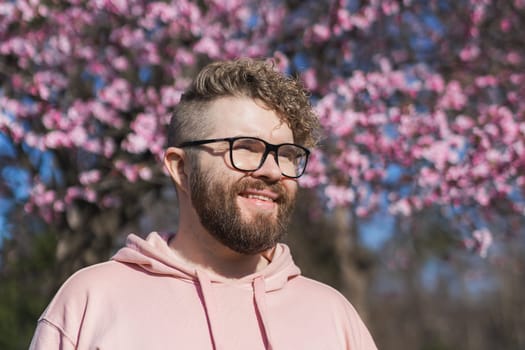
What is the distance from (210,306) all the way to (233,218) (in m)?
0.27

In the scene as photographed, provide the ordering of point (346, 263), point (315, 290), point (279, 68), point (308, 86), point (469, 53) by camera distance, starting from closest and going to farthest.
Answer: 1. point (315, 290)
2. point (279, 68)
3. point (308, 86)
4. point (469, 53)
5. point (346, 263)

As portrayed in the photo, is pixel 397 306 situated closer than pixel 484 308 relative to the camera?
Yes


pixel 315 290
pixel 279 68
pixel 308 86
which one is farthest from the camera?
pixel 308 86

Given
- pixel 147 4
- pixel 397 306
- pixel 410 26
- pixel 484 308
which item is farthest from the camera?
pixel 484 308

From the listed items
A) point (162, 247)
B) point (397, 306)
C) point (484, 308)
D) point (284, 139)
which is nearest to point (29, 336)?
point (162, 247)

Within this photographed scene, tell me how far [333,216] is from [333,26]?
4623mm

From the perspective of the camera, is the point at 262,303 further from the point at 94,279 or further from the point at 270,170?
the point at 94,279

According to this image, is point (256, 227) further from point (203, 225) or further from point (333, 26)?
point (333, 26)

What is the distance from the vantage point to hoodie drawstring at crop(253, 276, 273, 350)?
84.1 inches

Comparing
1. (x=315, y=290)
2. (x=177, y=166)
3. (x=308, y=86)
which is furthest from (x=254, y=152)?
(x=308, y=86)

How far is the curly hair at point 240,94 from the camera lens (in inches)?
90.3

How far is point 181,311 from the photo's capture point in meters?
2.14

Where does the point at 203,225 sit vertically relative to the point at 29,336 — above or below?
above

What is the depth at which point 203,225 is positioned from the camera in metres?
2.24
